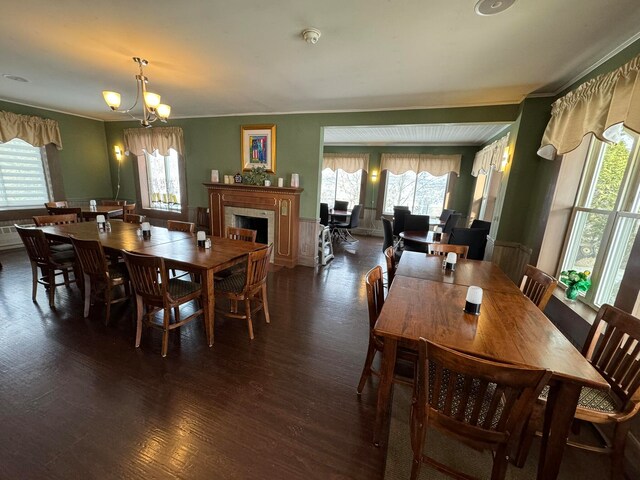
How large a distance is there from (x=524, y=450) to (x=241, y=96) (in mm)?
4372

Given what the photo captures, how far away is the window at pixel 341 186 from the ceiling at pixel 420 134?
3.33ft

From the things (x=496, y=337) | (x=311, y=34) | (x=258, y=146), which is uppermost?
(x=311, y=34)

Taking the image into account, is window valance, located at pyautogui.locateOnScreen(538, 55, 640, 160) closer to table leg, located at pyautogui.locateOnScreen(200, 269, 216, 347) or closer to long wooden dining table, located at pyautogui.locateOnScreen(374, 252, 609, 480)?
long wooden dining table, located at pyautogui.locateOnScreen(374, 252, 609, 480)

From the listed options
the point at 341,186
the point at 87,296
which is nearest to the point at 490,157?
the point at 341,186

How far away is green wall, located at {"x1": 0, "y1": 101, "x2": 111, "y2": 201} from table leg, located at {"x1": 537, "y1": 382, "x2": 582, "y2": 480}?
305 inches

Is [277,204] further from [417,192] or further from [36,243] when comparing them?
[417,192]

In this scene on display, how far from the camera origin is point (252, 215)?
14.7ft

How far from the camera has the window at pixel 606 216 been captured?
185 cm

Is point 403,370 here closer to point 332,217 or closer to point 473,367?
point 473,367

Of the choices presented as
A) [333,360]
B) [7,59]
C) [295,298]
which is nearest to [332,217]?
[295,298]

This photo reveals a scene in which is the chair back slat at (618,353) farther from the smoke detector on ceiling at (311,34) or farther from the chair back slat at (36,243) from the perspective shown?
the chair back slat at (36,243)

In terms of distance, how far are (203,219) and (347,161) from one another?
4.35 m

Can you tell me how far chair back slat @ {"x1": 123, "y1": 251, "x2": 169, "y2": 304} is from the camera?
1905 mm

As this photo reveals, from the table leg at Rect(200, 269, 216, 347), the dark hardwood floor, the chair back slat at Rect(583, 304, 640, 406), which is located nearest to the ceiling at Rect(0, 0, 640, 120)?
the chair back slat at Rect(583, 304, 640, 406)
